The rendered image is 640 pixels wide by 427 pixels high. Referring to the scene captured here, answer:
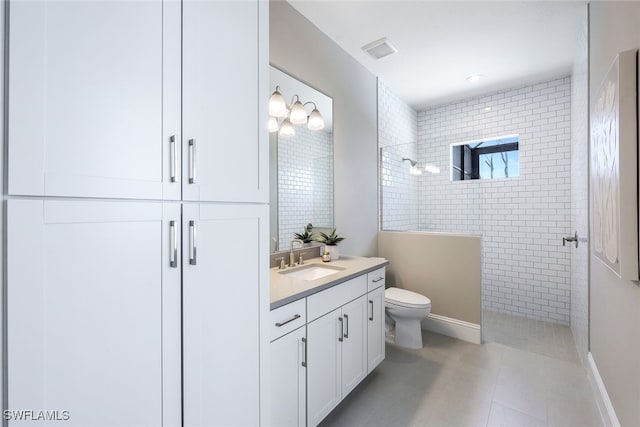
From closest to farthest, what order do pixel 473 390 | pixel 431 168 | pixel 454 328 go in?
pixel 473 390 → pixel 454 328 → pixel 431 168

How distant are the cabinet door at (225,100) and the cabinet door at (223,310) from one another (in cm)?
10

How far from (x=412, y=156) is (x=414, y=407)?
2.58 m

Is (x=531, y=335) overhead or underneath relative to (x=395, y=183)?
underneath

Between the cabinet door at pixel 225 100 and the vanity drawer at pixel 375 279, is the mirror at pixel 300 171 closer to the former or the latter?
the vanity drawer at pixel 375 279

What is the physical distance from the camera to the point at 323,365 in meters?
1.64

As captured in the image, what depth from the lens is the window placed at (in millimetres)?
3457

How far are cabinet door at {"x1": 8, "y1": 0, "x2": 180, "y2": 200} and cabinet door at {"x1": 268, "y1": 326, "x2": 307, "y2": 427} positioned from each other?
0.90 m

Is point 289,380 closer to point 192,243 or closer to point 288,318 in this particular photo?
point 288,318

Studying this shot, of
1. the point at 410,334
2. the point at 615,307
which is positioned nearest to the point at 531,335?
the point at 410,334

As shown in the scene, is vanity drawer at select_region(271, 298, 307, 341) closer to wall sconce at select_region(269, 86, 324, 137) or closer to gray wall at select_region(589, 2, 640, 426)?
wall sconce at select_region(269, 86, 324, 137)

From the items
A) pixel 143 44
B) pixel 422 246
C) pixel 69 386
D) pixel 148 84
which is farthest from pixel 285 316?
pixel 422 246

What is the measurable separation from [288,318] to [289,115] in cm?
156

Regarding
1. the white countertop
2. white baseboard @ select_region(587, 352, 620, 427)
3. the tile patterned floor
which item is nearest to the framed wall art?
white baseboard @ select_region(587, 352, 620, 427)

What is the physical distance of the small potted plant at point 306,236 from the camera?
2.38 meters
